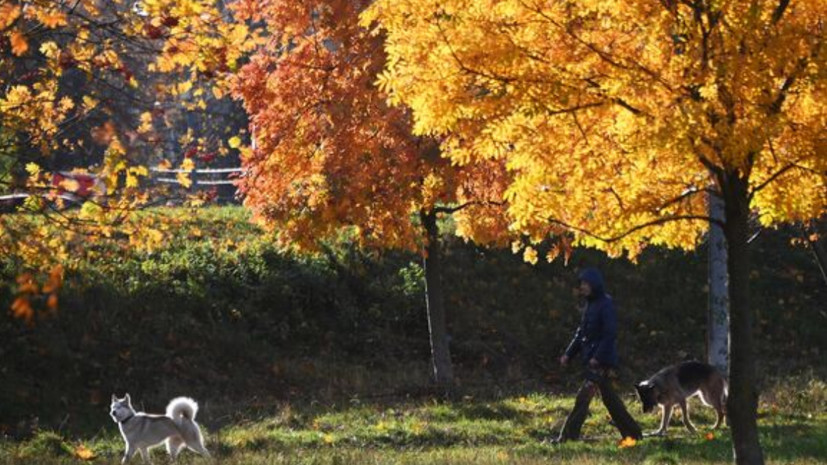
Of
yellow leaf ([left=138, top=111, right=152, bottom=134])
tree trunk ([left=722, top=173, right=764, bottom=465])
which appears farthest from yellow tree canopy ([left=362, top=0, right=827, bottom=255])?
yellow leaf ([left=138, top=111, right=152, bottom=134])

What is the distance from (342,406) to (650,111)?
30.1 feet

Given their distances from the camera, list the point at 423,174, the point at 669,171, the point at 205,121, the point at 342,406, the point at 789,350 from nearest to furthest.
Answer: the point at 669,171 → the point at 423,174 → the point at 342,406 → the point at 789,350 → the point at 205,121

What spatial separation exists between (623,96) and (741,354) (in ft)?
8.12

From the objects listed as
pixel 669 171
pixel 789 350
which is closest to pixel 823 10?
pixel 669 171

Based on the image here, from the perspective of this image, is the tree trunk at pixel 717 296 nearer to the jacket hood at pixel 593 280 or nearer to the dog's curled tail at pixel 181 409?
the jacket hood at pixel 593 280

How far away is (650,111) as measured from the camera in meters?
8.97

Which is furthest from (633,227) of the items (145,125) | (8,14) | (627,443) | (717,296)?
(145,125)

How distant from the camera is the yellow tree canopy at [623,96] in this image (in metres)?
8.62

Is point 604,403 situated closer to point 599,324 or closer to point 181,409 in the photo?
point 599,324

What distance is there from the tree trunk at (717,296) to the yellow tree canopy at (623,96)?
6864mm

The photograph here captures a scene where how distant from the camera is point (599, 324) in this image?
40.5 feet

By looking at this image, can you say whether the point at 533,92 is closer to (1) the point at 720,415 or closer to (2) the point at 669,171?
(2) the point at 669,171

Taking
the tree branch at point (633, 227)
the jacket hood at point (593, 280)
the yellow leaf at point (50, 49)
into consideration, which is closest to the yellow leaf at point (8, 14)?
the yellow leaf at point (50, 49)

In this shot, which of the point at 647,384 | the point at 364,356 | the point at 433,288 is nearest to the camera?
the point at 647,384
